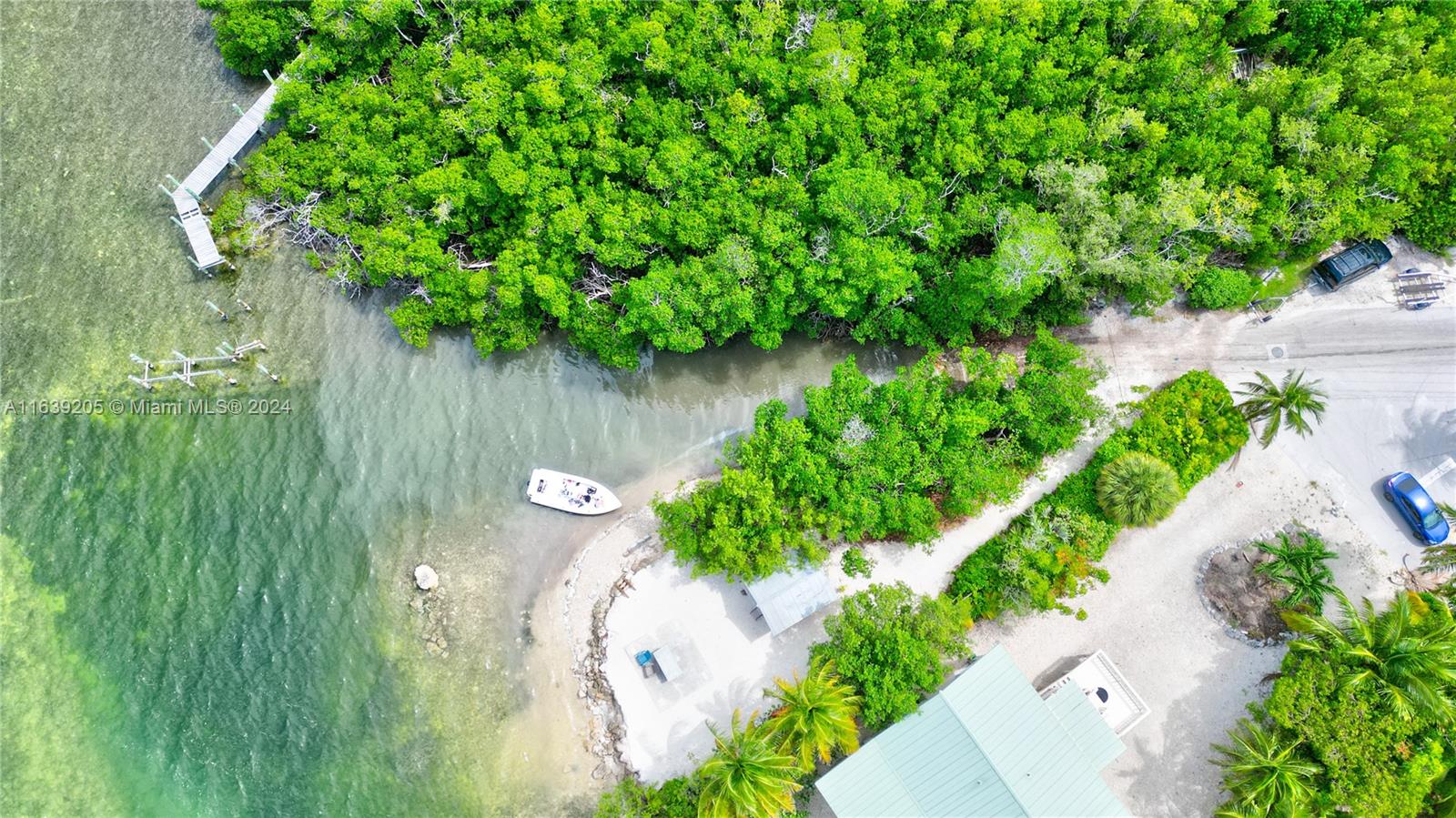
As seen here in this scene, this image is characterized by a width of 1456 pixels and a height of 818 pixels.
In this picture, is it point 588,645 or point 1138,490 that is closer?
point 1138,490

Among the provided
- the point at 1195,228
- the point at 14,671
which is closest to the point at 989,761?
→ the point at 1195,228

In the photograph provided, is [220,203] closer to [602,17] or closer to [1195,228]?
[602,17]

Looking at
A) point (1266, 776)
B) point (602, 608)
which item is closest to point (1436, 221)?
point (1266, 776)

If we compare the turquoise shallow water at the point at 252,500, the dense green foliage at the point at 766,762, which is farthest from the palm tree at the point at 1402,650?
the turquoise shallow water at the point at 252,500

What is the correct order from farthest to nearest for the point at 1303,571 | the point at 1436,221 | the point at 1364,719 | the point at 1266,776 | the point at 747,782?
1. the point at 1436,221
2. the point at 1303,571
3. the point at 1364,719
4. the point at 1266,776
5. the point at 747,782

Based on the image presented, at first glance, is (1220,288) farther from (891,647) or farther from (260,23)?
(260,23)
